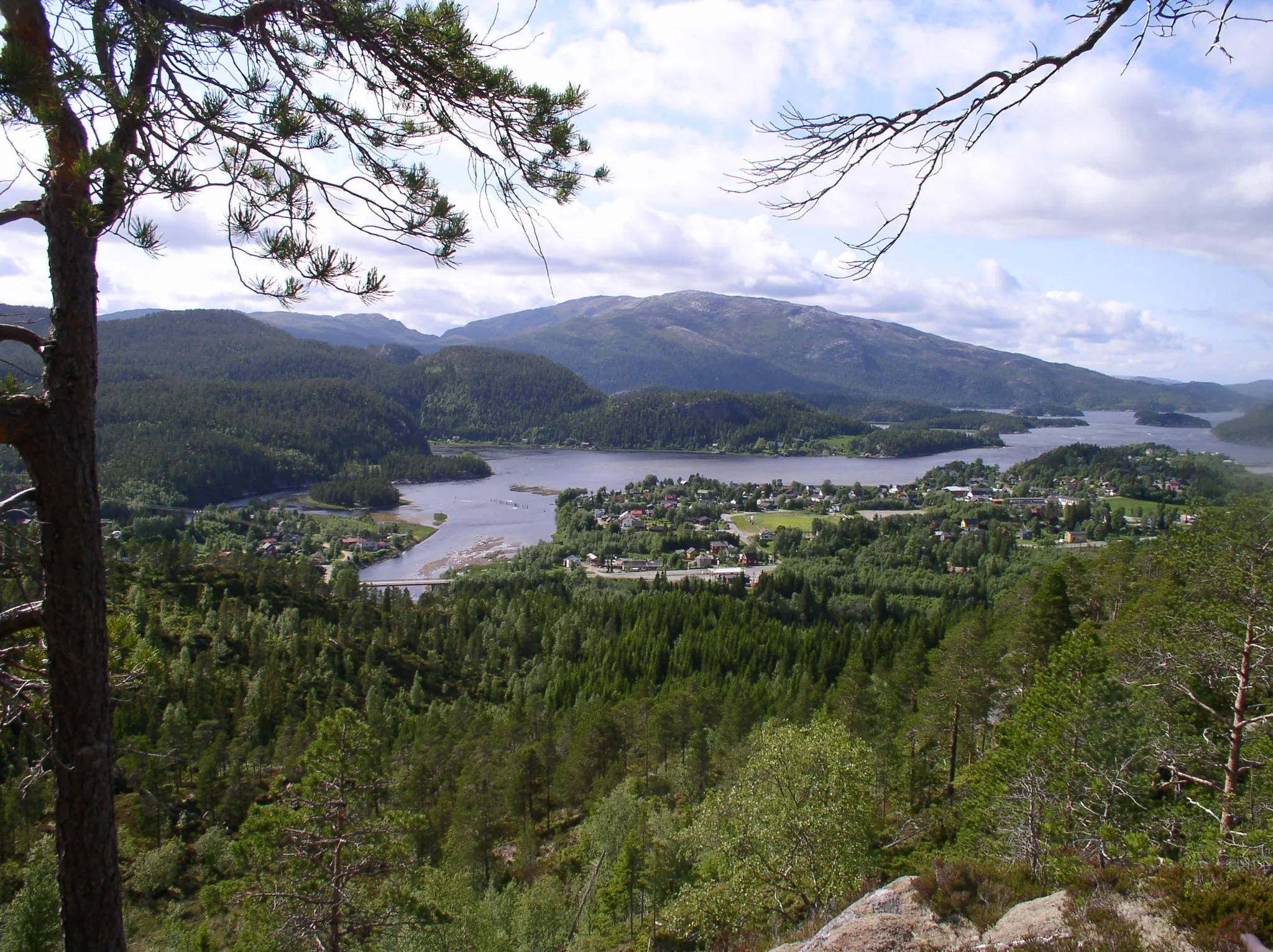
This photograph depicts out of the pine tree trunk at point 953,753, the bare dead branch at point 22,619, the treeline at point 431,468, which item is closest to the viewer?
the bare dead branch at point 22,619

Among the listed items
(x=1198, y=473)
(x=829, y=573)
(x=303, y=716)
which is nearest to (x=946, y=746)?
(x=1198, y=473)

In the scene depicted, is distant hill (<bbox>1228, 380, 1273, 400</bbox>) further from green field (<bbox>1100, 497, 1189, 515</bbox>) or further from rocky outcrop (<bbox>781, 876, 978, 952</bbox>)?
green field (<bbox>1100, 497, 1189, 515</bbox>)

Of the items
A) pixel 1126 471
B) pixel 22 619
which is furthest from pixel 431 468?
pixel 22 619

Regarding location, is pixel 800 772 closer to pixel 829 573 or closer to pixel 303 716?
pixel 303 716

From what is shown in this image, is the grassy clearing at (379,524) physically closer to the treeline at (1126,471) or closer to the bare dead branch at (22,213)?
the treeline at (1126,471)

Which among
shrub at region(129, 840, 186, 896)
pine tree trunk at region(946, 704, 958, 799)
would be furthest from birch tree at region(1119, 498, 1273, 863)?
shrub at region(129, 840, 186, 896)

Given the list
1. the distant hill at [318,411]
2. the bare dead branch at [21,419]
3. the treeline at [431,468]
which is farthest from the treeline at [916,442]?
the bare dead branch at [21,419]

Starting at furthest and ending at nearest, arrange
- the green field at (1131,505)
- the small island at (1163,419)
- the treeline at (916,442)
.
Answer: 1. the treeline at (916,442)
2. the small island at (1163,419)
3. the green field at (1131,505)
